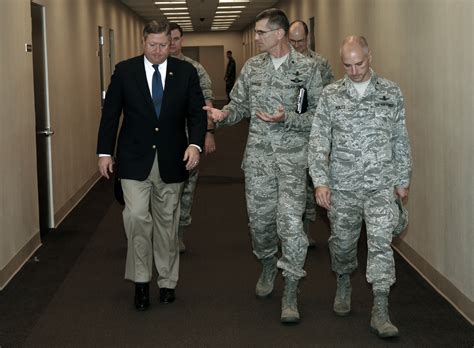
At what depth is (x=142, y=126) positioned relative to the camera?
4.87 metres

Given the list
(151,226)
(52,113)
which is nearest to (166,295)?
(151,226)

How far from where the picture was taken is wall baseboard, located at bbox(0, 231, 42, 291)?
5.59m

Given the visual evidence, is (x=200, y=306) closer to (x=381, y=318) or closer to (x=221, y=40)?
(x=381, y=318)

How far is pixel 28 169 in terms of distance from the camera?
6648mm

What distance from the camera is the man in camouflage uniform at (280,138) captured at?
4684 millimetres

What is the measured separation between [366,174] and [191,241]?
2966mm

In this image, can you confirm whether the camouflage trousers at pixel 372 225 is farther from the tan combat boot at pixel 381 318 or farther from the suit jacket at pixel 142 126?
the suit jacket at pixel 142 126

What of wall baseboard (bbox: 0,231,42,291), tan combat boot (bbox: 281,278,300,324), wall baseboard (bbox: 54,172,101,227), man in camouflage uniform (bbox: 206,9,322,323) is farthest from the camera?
wall baseboard (bbox: 54,172,101,227)

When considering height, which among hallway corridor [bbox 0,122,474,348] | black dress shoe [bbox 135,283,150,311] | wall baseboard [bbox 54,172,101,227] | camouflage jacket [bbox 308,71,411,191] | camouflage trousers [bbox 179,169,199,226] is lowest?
wall baseboard [bbox 54,172,101,227]

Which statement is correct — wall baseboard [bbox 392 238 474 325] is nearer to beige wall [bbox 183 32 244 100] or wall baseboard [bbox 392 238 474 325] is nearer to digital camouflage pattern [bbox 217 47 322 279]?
digital camouflage pattern [bbox 217 47 322 279]

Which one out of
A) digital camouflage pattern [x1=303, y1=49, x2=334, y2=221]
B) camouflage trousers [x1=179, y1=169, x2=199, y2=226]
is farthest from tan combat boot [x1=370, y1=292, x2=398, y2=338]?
camouflage trousers [x1=179, y1=169, x2=199, y2=226]

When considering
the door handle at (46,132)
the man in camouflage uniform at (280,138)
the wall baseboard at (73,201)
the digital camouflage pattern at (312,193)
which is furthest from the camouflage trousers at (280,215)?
the wall baseboard at (73,201)

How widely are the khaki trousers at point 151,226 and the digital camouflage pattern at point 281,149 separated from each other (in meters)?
0.48

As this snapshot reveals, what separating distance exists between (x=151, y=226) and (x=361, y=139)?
142cm
